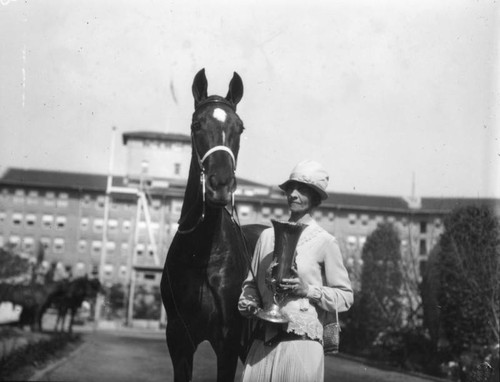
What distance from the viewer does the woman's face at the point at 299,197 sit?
4016 mm

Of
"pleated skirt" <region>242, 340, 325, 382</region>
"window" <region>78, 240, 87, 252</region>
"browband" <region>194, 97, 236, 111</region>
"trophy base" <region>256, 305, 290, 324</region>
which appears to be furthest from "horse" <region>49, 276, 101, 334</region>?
"window" <region>78, 240, 87, 252</region>

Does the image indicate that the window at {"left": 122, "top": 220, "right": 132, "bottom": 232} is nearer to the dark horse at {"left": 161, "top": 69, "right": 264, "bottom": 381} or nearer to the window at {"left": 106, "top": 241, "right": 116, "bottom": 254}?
the window at {"left": 106, "top": 241, "right": 116, "bottom": 254}

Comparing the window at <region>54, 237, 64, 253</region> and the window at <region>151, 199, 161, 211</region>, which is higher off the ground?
the window at <region>151, 199, 161, 211</region>

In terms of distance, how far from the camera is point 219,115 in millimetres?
4895

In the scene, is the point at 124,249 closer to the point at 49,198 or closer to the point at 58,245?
the point at 58,245

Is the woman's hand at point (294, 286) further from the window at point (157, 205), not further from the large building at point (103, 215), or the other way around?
the window at point (157, 205)

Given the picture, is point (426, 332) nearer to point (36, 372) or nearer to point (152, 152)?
point (36, 372)

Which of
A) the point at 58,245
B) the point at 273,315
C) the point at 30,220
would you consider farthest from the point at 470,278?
the point at 58,245

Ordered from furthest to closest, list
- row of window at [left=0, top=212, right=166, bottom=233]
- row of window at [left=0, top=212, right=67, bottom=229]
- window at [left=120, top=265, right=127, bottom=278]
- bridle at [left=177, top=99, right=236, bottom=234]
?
window at [left=120, top=265, right=127, bottom=278] → row of window at [left=0, top=212, right=166, bottom=233] → row of window at [left=0, top=212, right=67, bottom=229] → bridle at [left=177, top=99, right=236, bottom=234]

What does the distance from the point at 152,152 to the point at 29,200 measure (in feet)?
80.5

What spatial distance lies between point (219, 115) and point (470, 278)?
11885 millimetres

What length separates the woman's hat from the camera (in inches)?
157

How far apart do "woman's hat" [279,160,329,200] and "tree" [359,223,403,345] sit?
17763 mm

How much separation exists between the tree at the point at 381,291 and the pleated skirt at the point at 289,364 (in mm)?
17756
